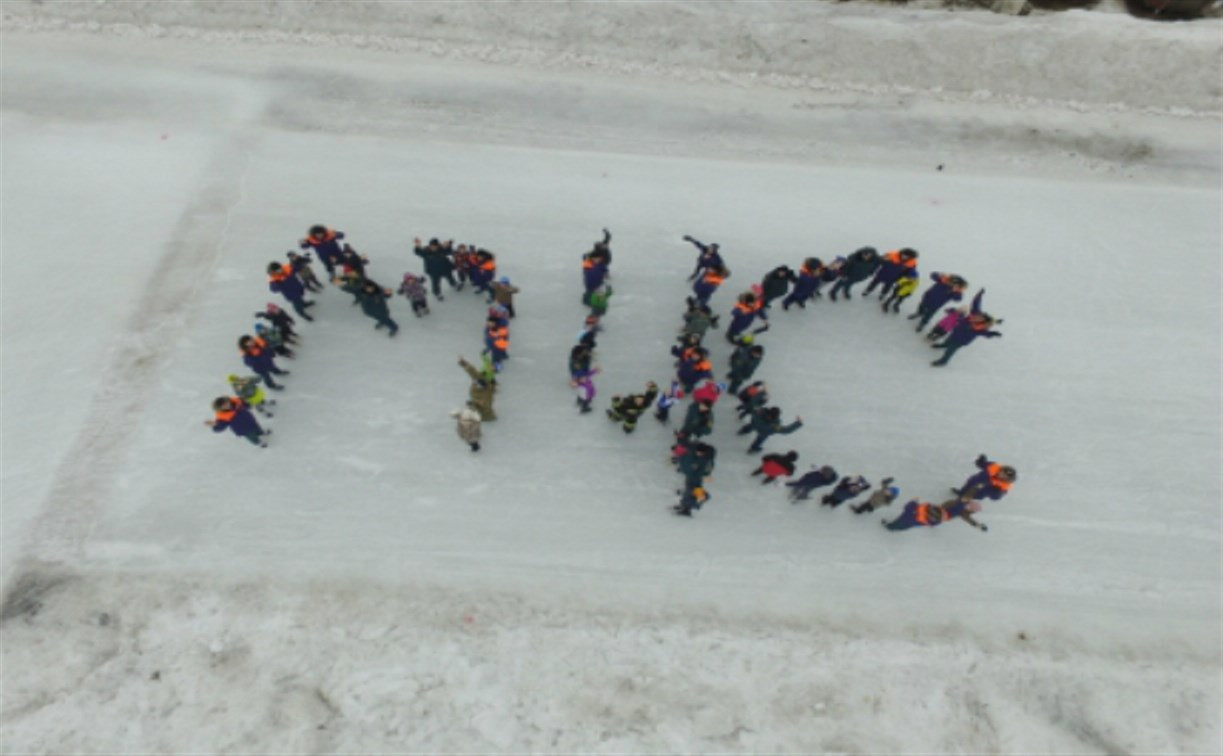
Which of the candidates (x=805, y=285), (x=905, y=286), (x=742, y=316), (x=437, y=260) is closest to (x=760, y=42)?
(x=805, y=285)

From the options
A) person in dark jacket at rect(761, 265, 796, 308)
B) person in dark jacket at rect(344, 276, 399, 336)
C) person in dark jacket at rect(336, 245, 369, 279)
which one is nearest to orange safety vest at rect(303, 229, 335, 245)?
person in dark jacket at rect(336, 245, 369, 279)

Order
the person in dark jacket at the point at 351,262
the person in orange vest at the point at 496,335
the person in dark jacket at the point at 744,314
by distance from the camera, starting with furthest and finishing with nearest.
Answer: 1. the person in dark jacket at the point at 351,262
2. the person in dark jacket at the point at 744,314
3. the person in orange vest at the point at 496,335

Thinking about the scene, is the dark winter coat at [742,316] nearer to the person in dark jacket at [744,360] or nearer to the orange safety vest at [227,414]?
the person in dark jacket at [744,360]

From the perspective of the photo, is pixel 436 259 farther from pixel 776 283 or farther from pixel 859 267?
pixel 859 267

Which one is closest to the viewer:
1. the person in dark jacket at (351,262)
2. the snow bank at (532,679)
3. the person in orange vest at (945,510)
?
the snow bank at (532,679)

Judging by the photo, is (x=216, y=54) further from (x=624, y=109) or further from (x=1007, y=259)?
(x=1007, y=259)

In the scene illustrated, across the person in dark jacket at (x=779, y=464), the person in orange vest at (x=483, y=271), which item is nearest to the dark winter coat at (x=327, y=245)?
the person in orange vest at (x=483, y=271)

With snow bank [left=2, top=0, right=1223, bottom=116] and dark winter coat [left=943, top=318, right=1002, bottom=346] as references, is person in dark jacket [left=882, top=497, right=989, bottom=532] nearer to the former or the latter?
dark winter coat [left=943, top=318, right=1002, bottom=346]
